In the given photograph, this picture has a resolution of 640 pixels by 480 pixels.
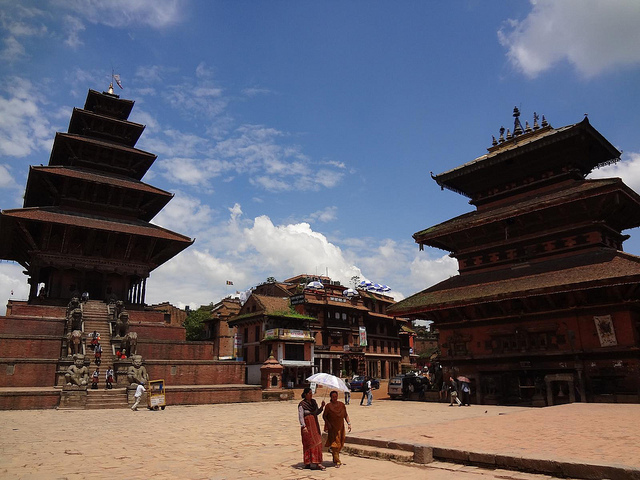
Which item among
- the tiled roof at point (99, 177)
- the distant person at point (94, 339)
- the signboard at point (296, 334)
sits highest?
the tiled roof at point (99, 177)

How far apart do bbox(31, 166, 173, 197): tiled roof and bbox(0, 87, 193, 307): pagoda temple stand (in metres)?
0.06

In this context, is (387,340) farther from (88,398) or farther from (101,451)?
(101,451)

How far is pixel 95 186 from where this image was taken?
112ft

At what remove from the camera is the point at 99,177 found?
34.3 m

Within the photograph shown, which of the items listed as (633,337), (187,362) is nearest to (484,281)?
(633,337)

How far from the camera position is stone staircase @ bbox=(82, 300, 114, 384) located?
2377 cm

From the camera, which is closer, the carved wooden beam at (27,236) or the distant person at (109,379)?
the distant person at (109,379)

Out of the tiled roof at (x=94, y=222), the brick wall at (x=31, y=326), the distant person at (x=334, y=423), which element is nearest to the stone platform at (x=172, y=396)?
the brick wall at (x=31, y=326)

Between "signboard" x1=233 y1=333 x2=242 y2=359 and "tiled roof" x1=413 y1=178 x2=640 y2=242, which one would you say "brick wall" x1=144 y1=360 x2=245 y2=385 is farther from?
"signboard" x1=233 y1=333 x2=242 y2=359

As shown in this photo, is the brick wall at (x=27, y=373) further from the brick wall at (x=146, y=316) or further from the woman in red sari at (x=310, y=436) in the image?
the woman in red sari at (x=310, y=436)

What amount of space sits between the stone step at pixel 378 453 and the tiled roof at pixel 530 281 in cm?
1304

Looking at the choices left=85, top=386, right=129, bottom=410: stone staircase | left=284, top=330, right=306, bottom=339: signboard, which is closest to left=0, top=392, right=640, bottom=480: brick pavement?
left=85, top=386, right=129, bottom=410: stone staircase

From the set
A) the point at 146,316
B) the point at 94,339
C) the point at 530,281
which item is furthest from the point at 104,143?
Result: the point at 530,281

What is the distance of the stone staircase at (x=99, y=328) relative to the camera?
2377cm
